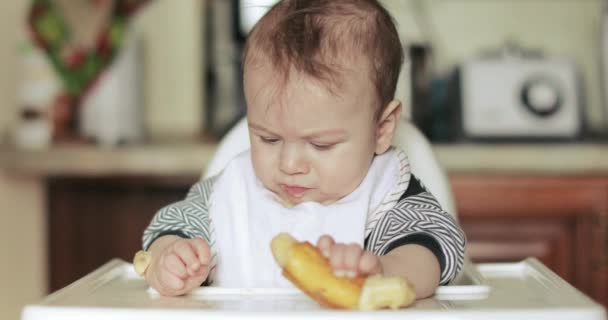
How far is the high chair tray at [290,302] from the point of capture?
68 centimetres

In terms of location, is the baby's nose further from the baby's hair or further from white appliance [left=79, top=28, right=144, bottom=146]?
white appliance [left=79, top=28, right=144, bottom=146]

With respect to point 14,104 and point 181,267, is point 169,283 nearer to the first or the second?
point 181,267

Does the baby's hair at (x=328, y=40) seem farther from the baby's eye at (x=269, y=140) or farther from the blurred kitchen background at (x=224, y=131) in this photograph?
the blurred kitchen background at (x=224, y=131)

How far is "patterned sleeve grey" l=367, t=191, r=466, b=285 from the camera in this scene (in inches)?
33.4

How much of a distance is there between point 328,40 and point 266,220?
8.2 inches

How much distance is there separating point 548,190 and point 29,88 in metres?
1.04

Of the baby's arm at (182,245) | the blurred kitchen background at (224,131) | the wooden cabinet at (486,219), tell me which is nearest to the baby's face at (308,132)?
the baby's arm at (182,245)

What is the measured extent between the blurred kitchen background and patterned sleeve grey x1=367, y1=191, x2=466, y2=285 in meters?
0.68

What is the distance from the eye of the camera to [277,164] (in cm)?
87

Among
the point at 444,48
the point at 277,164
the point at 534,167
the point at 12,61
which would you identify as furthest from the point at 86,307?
the point at 444,48

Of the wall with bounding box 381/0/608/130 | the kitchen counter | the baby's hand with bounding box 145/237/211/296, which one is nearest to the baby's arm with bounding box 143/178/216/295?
the baby's hand with bounding box 145/237/211/296

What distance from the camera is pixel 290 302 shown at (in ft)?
2.48

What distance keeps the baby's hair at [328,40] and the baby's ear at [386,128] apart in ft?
0.07

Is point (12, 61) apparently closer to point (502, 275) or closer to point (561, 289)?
point (502, 275)
